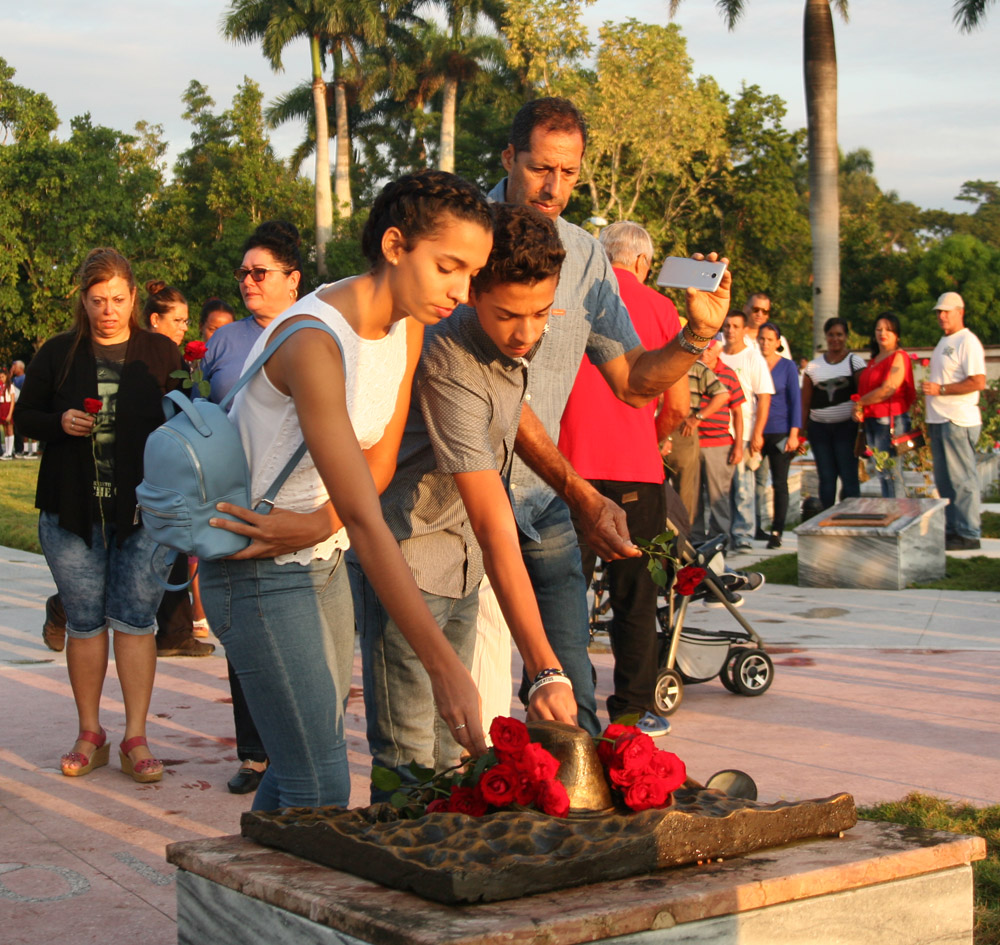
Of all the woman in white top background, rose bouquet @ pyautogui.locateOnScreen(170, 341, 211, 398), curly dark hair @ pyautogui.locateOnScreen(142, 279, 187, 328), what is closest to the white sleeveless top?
rose bouquet @ pyautogui.locateOnScreen(170, 341, 211, 398)

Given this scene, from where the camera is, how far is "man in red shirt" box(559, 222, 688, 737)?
5035mm

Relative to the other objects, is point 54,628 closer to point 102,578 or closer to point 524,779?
point 102,578

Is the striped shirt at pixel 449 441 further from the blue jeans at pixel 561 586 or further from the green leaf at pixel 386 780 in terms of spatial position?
the green leaf at pixel 386 780

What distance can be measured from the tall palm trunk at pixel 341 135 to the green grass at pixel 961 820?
44.4 metres

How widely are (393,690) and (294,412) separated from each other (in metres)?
0.88

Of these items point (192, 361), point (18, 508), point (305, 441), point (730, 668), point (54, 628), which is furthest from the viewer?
point (18, 508)

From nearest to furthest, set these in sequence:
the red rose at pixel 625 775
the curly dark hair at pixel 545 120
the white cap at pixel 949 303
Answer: the red rose at pixel 625 775, the curly dark hair at pixel 545 120, the white cap at pixel 949 303

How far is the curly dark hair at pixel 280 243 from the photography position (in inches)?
196

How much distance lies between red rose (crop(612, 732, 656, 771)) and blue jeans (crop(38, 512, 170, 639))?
285cm

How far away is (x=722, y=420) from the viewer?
424 inches

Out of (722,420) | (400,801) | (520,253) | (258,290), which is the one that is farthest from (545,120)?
(722,420)

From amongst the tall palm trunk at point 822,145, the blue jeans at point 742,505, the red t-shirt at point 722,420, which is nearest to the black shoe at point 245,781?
the red t-shirt at point 722,420

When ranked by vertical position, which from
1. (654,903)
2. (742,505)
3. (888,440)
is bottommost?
(742,505)

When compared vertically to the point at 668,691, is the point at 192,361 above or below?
above
